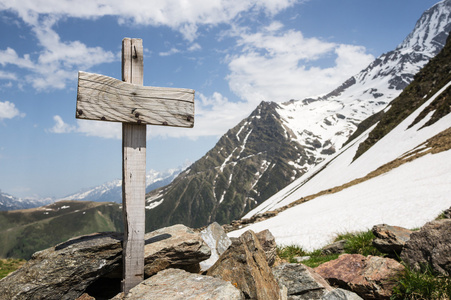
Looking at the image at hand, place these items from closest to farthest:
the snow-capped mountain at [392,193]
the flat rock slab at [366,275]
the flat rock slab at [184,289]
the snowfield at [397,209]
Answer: the flat rock slab at [184,289], the flat rock slab at [366,275], the snowfield at [397,209], the snow-capped mountain at [392,193]

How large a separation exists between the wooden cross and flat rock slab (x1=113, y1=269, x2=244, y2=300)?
53cm

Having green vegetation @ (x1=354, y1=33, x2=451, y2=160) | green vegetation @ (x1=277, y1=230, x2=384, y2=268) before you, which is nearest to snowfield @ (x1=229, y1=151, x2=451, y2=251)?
green vegetation @ (x1=277, y1=230, x2=384, y2=268)

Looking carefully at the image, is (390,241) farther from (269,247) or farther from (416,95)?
(416,95)

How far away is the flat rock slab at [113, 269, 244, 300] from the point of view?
15.0 ft

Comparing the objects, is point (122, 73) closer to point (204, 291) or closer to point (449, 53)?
point (204, 291)

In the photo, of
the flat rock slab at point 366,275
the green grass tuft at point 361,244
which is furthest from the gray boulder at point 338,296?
the green grass tuft at point 361,244

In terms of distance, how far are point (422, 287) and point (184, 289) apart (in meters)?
4.93

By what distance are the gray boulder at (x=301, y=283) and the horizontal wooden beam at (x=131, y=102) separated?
14.4 feet

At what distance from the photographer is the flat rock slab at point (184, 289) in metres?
4.56

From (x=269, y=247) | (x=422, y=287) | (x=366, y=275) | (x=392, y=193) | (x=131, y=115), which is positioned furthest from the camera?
(x=392, y=193)

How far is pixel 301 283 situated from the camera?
21.1 feet

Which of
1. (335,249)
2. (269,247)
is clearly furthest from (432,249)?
(335,249)

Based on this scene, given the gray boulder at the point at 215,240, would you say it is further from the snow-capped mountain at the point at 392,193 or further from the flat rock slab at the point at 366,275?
the snow-capped mountain at the point at 392,193

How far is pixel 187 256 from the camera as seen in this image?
639 centimetres
